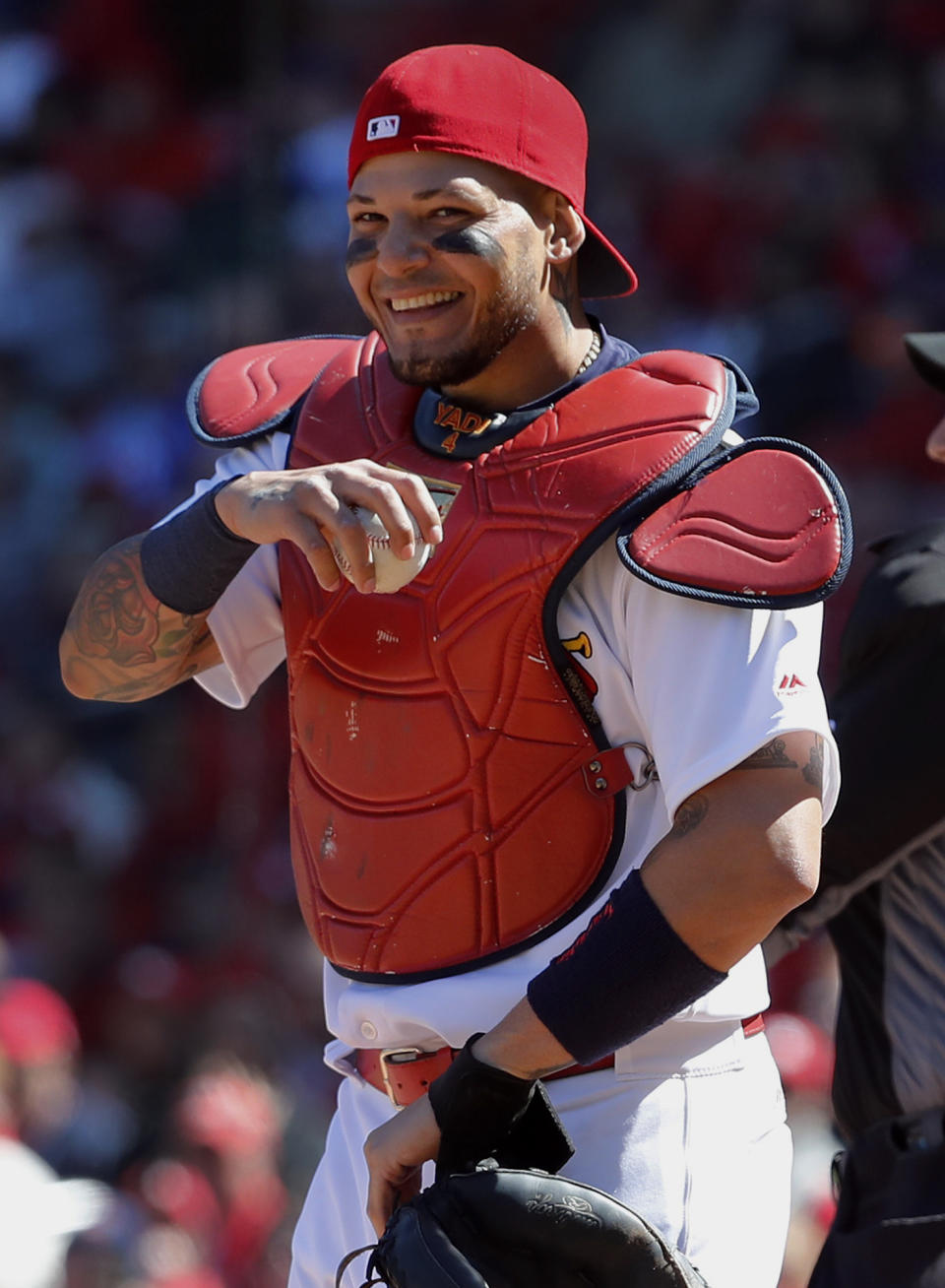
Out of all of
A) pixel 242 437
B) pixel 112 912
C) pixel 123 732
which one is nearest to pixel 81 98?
pixel 123 732

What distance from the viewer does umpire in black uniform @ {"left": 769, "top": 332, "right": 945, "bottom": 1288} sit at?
269 centimetres

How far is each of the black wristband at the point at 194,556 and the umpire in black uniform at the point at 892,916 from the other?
3.12ft

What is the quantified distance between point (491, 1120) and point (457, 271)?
1002 millimetres

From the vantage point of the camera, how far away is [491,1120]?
2070mm

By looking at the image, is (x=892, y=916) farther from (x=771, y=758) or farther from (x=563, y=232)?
(x=563, y=232)

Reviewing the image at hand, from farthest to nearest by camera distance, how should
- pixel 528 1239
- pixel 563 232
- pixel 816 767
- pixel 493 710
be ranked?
pixel 563 232 < pixel 493 710 < pixel 816 767 < pixel 528 1239

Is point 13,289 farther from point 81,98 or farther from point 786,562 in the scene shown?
point 786,562

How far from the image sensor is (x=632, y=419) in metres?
2.26

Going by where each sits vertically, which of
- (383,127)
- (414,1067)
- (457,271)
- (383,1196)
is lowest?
(383,1196)

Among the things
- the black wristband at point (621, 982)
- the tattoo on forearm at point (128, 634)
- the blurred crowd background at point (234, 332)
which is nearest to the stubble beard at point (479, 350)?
the tattoo on forearm at point (128, 634)

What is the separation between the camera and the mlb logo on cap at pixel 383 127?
2318 mm

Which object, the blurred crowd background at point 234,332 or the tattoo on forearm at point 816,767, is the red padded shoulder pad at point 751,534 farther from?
the blurred crowd background at point 234,332

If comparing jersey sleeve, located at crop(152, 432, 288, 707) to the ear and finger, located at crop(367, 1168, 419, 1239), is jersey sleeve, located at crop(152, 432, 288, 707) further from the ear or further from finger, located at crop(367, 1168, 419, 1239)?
finger, located at crop(367, 1168, 419, 1239)

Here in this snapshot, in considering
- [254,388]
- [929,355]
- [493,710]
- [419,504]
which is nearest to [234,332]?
[929,355]
